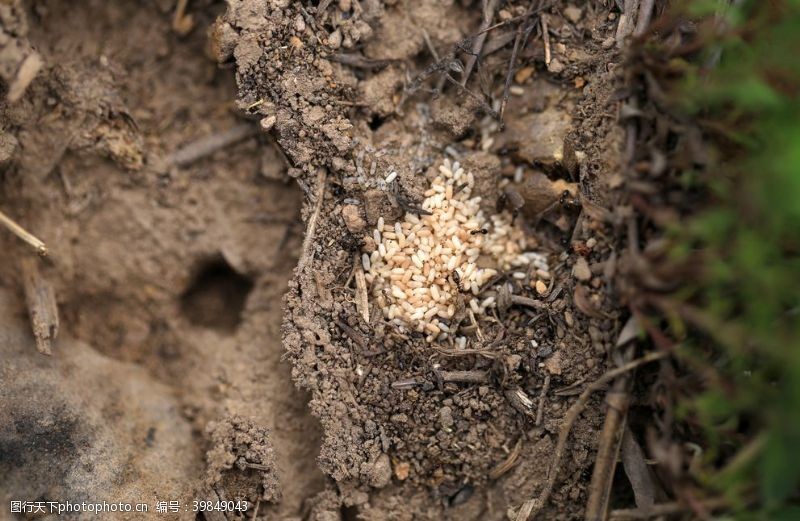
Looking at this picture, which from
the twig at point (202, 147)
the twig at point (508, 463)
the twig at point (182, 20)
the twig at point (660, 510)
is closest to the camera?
the twig at point (660, 510)

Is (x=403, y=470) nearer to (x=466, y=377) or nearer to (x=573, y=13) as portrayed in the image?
(x=466, y=377)

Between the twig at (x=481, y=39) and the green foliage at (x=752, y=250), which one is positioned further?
the twig at (x=481, y=39)

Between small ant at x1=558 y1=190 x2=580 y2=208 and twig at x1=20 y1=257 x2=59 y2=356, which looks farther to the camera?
twig at x1=20 y1=257 x2=59 y2=356

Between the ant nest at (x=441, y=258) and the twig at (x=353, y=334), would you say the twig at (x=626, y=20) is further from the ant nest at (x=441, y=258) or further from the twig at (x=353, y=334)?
the twig at (x=353, y=334)

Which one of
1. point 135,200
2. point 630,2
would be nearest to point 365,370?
point 135,200

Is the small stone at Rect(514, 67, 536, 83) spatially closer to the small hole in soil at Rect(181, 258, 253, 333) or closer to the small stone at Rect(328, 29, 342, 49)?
the small stone at Rect(328, 29, 342, 49)

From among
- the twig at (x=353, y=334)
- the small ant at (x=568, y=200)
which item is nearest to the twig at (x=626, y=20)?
the small ant at (x=568, y=200)

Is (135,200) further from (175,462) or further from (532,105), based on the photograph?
(532,105)

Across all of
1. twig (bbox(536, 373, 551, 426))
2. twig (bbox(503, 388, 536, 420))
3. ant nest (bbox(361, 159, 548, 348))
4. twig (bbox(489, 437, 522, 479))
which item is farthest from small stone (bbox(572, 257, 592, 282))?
twig (bbox(489, 437, 522, 479))
